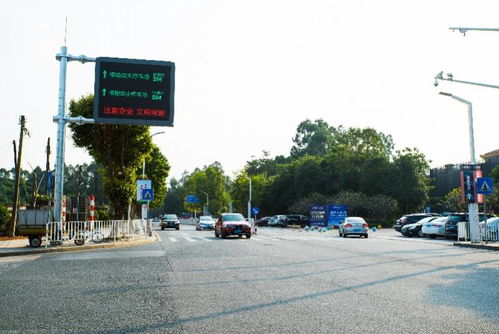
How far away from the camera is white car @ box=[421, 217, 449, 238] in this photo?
30.0 metres

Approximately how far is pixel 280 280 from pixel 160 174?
45.1m

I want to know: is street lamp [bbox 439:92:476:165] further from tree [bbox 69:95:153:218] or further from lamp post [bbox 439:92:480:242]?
tree [bbox 69:95:153:218]

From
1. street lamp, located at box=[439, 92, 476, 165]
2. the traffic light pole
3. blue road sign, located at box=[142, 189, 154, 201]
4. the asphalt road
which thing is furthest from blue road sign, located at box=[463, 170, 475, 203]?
blue road sign, located at box=[142, 189, 154, 201]

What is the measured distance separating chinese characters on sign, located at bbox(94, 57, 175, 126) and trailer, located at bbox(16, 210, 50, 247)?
4583 mm

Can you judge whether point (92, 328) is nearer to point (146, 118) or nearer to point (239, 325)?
point (239, 325)

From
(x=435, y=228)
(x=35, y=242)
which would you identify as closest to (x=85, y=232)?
(x=35, y=242)

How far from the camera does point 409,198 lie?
63250 mm

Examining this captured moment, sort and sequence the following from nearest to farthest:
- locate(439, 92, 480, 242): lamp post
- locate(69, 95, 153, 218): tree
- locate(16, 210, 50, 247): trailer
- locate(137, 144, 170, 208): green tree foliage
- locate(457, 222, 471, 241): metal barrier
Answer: locate(16, 210, 50, 247): trailer, locate(439, 92, 480, 242): lamp post, locate(457, 222, 471, 241): metal barrier, locate(69, 95, 153, 218): tree, locate(137, 144, 170, 208): green tree foliage

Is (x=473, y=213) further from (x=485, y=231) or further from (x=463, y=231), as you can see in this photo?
(x=463, y=231)

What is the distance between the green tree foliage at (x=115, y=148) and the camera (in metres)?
29.2

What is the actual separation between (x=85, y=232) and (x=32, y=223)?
3090 millimetres

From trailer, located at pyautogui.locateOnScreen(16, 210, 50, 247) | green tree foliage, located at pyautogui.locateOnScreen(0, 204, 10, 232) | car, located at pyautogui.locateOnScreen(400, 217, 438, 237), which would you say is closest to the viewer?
trailer, located at pyautogui.locateOnScreen(16, 210, 50, 247)

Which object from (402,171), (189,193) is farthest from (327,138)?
(402,171)

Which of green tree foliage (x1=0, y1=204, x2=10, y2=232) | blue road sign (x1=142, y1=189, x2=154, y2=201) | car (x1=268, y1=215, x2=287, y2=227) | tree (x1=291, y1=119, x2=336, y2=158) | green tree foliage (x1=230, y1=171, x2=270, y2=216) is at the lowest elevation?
car (x1=268, y1=215, x2=287, y2=227)
